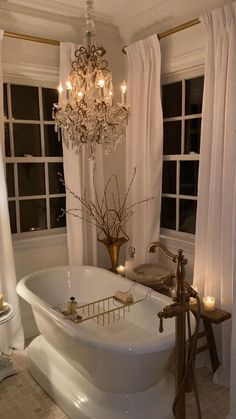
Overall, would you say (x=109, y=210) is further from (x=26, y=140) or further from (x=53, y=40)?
(x=53, y=40)

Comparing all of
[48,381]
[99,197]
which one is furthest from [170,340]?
[99,197]

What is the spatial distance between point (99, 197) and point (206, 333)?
5.22 feet

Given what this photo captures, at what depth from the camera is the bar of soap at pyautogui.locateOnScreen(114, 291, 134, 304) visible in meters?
2.64

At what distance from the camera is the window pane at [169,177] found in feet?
10.6

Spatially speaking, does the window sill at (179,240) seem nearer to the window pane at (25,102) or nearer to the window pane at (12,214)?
the window pane at (12,214)

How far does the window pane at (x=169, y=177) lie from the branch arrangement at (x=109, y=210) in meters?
0.26

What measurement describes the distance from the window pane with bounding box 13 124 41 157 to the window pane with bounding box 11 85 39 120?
9 cm

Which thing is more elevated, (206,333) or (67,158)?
(67,158)

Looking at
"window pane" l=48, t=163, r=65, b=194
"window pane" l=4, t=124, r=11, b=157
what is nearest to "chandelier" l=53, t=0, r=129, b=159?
"window pane" l=4, t=124, r=11, b=157

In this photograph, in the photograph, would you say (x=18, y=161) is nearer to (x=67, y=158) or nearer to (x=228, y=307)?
(x=67, y=158)

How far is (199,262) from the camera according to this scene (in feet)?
8.69

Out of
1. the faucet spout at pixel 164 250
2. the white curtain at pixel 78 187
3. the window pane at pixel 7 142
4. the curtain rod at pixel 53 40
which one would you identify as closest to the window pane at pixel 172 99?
the curtain rod at pixel 53 40

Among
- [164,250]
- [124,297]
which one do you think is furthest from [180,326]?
[124,297]

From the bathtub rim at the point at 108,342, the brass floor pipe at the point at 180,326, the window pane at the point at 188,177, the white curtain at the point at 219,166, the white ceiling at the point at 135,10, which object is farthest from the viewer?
the window pane at the point at 188,177
